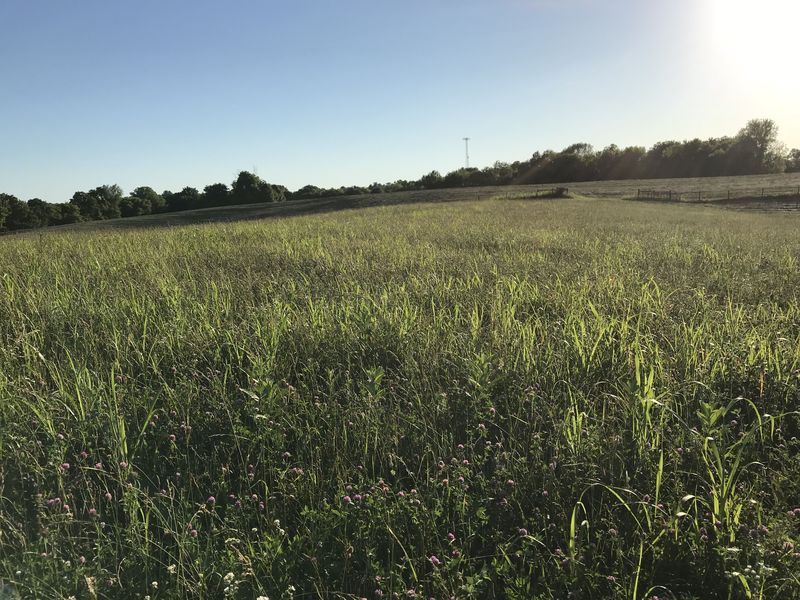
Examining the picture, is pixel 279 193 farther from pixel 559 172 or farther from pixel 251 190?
pixel 559 172

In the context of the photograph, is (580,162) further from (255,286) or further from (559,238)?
(255,286)

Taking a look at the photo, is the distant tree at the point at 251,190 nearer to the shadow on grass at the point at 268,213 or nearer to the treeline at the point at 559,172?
the treeline at the point at 559,172

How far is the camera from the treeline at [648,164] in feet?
250

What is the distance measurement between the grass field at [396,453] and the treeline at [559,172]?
74375mm

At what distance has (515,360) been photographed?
109 inches

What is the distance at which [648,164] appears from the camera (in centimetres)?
8262

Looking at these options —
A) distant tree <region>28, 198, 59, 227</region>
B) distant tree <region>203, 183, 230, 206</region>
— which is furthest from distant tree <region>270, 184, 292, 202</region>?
distant tree <region>28, 198, 59, 227</region>

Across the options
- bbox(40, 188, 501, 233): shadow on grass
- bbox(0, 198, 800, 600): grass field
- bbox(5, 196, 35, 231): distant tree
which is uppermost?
bbox(5, 196, 35, 231): distant tree

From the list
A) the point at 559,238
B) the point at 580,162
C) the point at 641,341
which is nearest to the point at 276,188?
the point at 580,162

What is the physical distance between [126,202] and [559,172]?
270ft

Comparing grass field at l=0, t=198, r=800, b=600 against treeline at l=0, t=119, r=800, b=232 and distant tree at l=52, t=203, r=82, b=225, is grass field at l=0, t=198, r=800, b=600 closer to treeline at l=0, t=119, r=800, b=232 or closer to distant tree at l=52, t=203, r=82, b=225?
treeline at l=0, t=119, r=800, b=232

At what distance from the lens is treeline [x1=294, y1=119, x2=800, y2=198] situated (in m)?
76.2

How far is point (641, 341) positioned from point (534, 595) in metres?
2.28

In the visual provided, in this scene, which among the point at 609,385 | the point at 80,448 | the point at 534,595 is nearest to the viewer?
the point at 534,595
